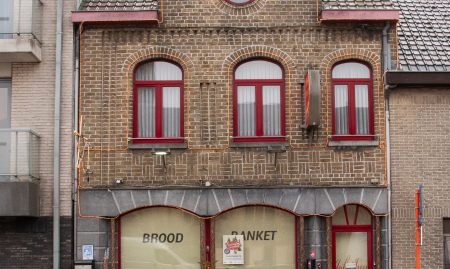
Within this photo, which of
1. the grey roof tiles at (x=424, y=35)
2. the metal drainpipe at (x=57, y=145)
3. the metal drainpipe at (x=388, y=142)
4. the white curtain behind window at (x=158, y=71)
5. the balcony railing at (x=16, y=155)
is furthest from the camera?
the grey roof tiles at (x=424, y=35)

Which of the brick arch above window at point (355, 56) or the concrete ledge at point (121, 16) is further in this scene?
the brick arch above window at point (355, 56)

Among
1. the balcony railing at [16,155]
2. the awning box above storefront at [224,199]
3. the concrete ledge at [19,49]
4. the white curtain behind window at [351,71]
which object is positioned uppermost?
the concrete ledge at [19,49]

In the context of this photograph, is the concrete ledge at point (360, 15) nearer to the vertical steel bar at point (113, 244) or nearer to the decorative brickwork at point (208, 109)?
the decorative brickwork at point (208, 109)

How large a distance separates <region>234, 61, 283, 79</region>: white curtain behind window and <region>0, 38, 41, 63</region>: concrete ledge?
15.7 ft

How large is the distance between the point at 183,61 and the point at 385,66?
4918mm

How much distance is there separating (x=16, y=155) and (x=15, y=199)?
99 centimetres

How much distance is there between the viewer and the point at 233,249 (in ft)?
40.7

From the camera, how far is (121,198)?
12.3 meters

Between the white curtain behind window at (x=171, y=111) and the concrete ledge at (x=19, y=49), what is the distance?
3.15 meters

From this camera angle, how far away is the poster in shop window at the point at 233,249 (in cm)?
1237

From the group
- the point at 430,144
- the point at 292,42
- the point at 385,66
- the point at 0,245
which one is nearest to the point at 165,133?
the point at 292,42

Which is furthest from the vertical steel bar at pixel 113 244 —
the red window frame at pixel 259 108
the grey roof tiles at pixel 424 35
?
the grey roof tiles at pixel 424 35

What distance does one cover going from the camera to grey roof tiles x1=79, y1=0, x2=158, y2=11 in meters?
12.8

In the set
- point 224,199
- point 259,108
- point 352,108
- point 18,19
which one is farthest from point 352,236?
point 18,19
